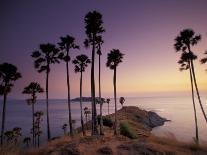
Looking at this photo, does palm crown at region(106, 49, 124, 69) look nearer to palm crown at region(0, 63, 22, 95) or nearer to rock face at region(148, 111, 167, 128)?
palm crown at region(0, 63, 22, 95)

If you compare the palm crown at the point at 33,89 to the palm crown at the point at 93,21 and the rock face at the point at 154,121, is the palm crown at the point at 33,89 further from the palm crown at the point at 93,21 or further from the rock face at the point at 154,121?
the rock face at the point at 154,121

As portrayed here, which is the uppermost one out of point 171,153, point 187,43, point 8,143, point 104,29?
point 104,29

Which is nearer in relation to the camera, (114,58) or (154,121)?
(114,58)

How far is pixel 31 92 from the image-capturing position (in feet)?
162

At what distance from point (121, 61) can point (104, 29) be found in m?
8.38

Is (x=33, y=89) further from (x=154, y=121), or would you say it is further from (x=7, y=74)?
(x=154, y=121)

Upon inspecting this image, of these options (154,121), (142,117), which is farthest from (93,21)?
(154,121)

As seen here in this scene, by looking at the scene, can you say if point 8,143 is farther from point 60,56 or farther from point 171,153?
point 60,56

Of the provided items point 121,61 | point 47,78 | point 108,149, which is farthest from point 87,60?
point 108,149

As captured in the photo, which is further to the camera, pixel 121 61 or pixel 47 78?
pixel 121 61

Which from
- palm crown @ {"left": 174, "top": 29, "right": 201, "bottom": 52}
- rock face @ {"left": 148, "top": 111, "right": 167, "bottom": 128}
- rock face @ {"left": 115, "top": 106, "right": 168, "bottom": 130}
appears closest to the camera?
palm crown @ {"left": 174, "top": 29, "right": 201, "bottom": 52}

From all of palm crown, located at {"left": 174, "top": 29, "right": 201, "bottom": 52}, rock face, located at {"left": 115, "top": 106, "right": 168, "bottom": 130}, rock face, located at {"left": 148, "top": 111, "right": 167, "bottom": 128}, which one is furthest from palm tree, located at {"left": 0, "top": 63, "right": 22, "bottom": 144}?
rock face, located at {"left": 148, "top": 111, "right": 167, "bottom": 128}

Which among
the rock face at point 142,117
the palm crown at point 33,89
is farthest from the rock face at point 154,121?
the palm crown at point 33,89

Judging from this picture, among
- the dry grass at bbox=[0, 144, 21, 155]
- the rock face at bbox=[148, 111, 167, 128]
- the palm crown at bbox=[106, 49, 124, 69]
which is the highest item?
the palm crown at bbox=[106, 49, 124, 69]
